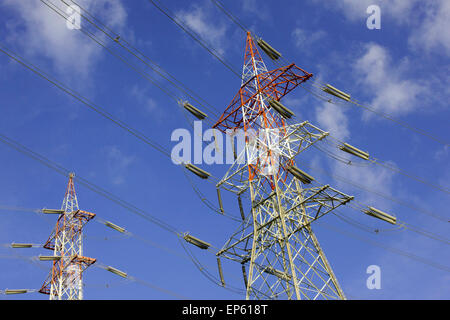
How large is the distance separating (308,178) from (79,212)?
1051 inches

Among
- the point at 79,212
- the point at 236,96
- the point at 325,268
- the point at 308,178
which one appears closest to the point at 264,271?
the point at 325,268

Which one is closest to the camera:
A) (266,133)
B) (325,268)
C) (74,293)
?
(325,268)

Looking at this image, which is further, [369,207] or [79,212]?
[79,212]

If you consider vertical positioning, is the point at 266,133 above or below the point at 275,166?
above

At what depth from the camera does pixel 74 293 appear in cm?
4138

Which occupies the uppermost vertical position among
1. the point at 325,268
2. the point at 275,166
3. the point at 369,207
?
the point at 275,166

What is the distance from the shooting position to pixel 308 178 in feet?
86.5
